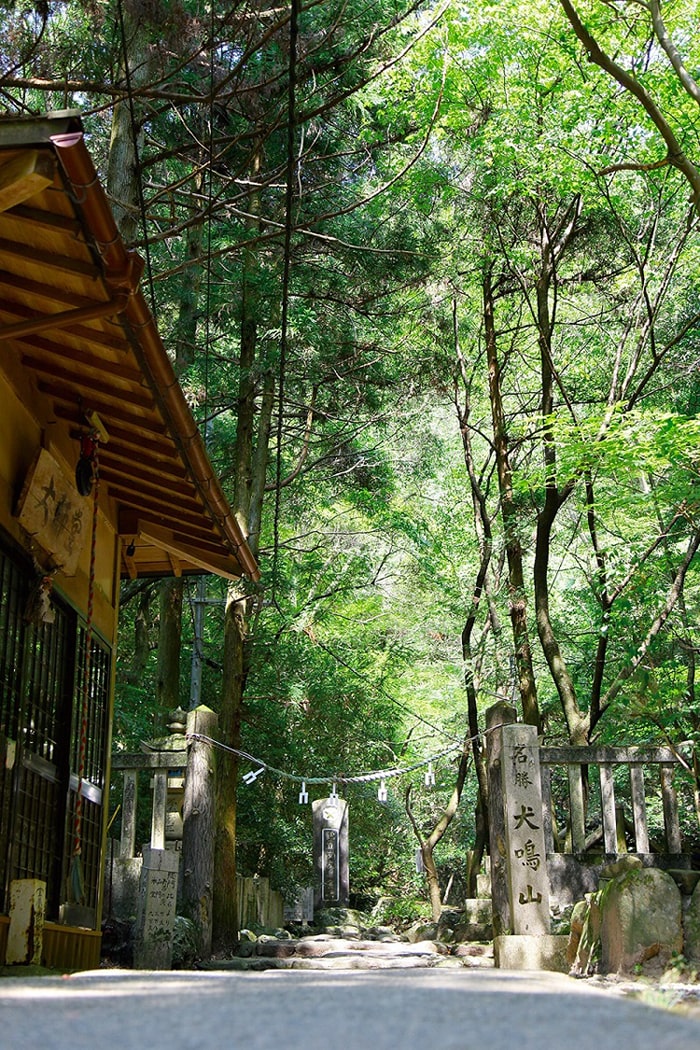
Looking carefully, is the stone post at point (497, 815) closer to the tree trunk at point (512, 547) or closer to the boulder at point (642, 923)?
the boulder at point (642, 923)

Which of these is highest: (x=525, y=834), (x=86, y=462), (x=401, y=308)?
(x=401, y=308)

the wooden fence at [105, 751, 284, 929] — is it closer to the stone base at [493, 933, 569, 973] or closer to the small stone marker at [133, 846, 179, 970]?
the small stone marker at [133, 846, 179, 970]

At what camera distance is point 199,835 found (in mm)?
11859

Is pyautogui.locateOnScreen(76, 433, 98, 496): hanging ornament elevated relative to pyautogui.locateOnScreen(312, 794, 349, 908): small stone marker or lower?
elevated

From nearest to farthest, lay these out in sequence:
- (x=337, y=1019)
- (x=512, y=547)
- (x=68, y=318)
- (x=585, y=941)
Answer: (x=337, y=1019), (x=68, y=318), (x=585, y=941), (x=512, y=547)

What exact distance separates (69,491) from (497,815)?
521 cm

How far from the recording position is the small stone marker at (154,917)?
9.87 metres

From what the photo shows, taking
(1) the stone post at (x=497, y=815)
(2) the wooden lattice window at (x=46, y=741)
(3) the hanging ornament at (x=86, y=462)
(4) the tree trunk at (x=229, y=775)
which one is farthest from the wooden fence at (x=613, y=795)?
(3) the hanging ornament at (x=86, y=462)

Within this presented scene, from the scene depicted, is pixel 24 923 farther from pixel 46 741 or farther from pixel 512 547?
pixel 512 547

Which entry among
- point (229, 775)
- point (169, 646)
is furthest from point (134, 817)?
point (169, 646)

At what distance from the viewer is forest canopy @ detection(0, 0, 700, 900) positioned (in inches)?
475

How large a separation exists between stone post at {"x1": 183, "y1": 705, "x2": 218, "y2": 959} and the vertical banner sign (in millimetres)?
3908

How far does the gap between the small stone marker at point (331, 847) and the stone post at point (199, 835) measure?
8.58 metres

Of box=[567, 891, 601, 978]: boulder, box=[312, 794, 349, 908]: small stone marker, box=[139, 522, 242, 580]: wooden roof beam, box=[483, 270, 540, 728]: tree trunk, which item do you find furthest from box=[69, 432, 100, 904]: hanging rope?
box=[312, 794, 349, 908]: small stone marker
